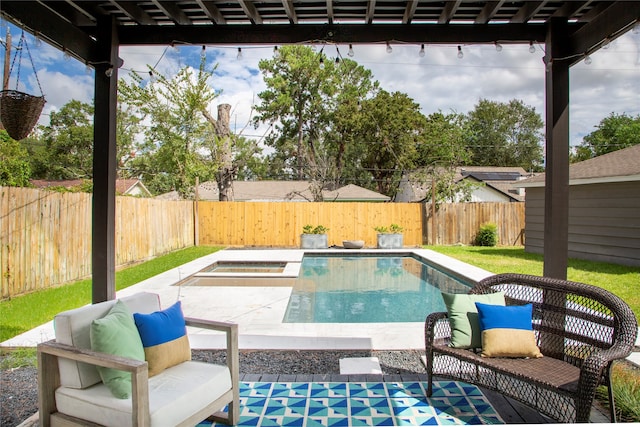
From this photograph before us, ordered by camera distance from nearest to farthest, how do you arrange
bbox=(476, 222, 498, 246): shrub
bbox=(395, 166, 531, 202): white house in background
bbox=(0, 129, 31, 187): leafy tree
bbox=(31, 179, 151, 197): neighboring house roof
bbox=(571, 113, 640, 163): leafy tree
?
bbox=(0, 129, 31, 187): leafy tree < bbox=(476, 222, 498, 246): shrub < bbox=(31, 179, 151, 197): neighboring house roof < bbox=(395, 166, 531, 202): white house in background < bbox=(571, 113, 640, 163): leafy tree

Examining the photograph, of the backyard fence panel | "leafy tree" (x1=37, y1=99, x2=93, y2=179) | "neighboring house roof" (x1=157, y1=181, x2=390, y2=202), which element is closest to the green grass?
the backyard fence panel

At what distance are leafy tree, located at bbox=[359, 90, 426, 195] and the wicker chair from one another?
776 inches

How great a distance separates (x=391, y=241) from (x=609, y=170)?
5.98m

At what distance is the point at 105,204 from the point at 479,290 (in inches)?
115

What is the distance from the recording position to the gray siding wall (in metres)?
8.79

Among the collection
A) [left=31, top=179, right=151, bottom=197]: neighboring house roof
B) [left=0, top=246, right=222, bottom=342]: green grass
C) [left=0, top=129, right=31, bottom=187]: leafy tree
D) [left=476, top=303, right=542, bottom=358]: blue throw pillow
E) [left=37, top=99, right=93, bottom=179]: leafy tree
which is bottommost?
[left=0, top=246, right=222, bottom=342]: green grass

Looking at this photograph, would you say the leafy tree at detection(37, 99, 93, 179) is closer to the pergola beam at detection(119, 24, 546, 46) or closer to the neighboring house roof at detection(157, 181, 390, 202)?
the neighboring house roof at detection(157, 181, 390, 202)

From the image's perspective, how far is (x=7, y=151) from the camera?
877 centimetres

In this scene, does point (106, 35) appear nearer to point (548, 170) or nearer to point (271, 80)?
point (548, 170)

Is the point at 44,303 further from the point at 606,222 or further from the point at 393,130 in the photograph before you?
the point at 393,130

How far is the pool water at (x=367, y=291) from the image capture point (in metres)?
5.59

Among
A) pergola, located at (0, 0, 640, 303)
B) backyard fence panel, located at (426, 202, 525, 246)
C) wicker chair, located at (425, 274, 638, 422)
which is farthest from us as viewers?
backyard fence panel, located at (426, 202, 525, 246)

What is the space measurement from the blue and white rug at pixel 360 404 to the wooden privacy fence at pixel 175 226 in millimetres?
4315

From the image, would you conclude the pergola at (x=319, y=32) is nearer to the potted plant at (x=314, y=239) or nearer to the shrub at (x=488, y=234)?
the potted plant at (x=314, y=239)
